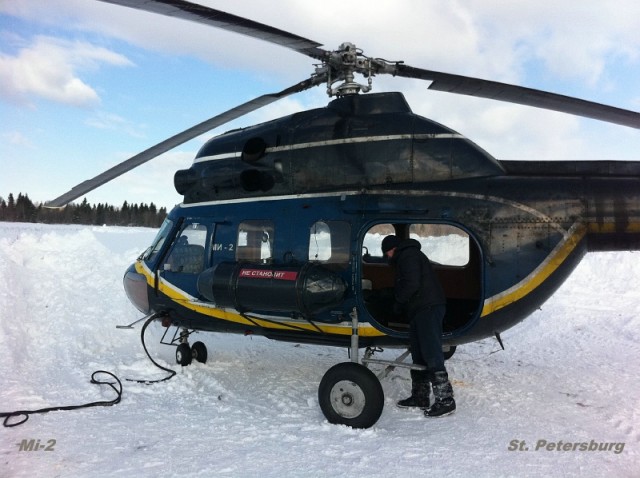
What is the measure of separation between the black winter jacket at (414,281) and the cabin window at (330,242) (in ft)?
2.03

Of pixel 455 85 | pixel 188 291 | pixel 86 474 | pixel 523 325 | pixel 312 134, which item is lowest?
pixel 86 474

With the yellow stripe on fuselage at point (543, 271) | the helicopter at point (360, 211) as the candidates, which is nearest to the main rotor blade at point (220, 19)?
the helicopter at point (360, 211)

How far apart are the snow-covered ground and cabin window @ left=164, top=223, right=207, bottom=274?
1.43 meters

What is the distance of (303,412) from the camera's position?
15.7 feet

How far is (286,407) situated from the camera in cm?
492

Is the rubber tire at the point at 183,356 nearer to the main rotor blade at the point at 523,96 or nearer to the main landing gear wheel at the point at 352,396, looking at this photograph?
the main landing gear wheel at the point at 352,396

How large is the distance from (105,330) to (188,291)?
2980mm

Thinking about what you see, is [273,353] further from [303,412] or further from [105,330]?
[105,330]

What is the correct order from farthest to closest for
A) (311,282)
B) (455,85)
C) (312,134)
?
(312,134)
(455,85)
(311,282)

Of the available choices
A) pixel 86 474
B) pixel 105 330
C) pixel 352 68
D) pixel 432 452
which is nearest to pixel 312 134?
pixel 352 68

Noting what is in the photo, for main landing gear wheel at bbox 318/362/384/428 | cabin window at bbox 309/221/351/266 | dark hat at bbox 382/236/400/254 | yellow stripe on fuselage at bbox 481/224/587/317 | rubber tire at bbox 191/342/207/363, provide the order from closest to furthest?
main landing gear wheel at bbox 318/362/384/428 → yellow stripe on fuselage at bbox 481/224/587/317 → dark hat at bbox 382/236/400/254 → cabin window at bbox 309/221/351/266 → rubber tire at bbox 191/342/207/363

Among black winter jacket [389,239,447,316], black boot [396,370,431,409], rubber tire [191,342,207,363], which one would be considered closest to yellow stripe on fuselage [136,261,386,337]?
black winter jacket [389,239,447,316]

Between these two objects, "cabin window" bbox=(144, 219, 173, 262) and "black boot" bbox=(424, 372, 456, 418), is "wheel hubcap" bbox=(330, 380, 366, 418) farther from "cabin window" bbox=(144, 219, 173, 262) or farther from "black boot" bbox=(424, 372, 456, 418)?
"cabin window" bbox=(144, 219, 173, 262)

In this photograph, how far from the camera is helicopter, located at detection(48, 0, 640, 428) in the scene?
4.66 metres
